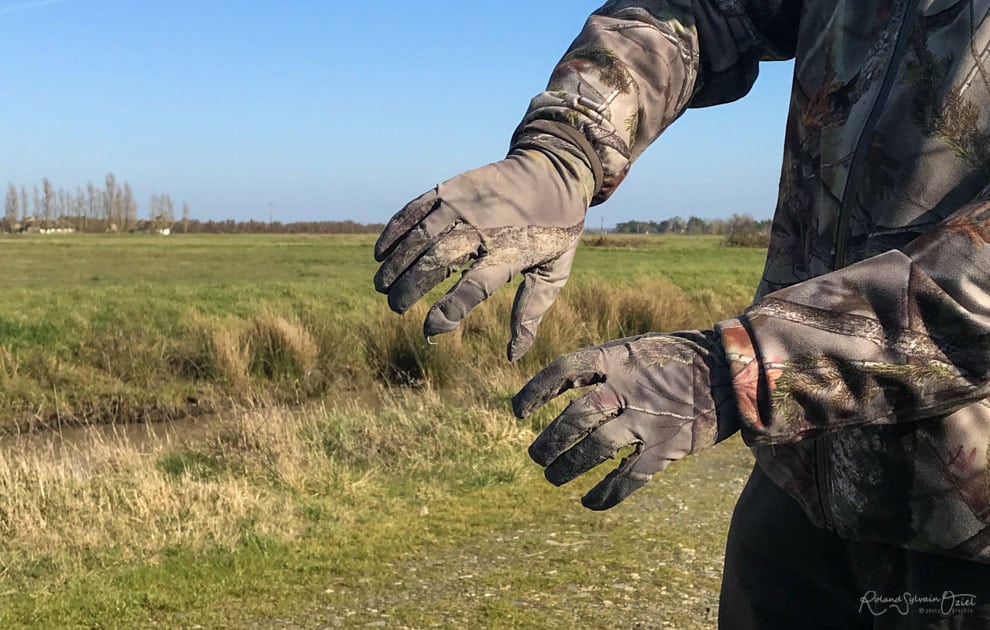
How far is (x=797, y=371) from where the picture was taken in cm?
95

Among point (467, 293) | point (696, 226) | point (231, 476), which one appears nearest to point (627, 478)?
point (467, 293)

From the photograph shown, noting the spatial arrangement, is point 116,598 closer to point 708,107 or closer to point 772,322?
point 708,107

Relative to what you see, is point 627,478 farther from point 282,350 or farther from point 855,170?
point 282,350

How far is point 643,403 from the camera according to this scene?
38.0 inches

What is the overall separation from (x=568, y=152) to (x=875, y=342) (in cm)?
55

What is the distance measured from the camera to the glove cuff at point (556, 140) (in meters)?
1.33

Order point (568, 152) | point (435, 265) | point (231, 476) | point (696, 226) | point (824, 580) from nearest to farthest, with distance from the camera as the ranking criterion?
point (435, 265), point (568, 152), point (824, 580), point (231, 476), point (696, 226)

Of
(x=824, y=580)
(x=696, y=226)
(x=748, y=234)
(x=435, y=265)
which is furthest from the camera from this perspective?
(x=696, y=226)

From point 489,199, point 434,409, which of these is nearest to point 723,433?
point 489,199

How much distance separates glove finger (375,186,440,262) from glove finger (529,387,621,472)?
35cm

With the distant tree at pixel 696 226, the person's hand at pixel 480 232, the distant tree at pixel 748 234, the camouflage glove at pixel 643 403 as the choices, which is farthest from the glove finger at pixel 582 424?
the distant tree at pixel 696 226

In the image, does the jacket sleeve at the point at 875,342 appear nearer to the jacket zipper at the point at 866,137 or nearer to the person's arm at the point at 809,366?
the person's arm at the point at 809,366

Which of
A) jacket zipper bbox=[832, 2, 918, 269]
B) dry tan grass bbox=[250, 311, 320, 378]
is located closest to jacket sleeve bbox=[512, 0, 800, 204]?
jacket zipper bbox=[832, 2, 918, 269]

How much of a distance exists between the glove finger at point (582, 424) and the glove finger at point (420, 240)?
12.1 inches
